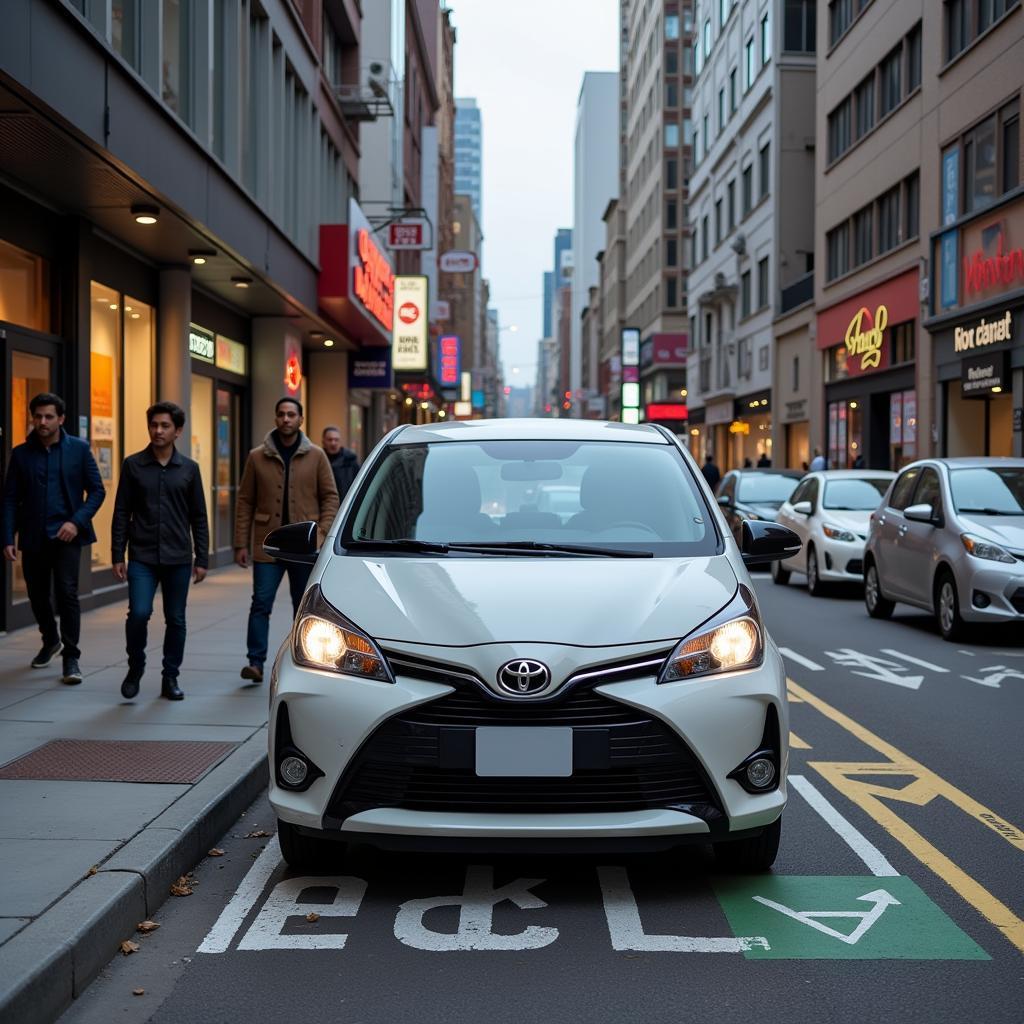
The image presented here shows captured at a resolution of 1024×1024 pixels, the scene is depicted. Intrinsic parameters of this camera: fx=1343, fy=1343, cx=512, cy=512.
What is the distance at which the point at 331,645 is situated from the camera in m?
4.68

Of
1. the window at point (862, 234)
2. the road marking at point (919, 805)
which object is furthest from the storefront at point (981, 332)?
the road marking at point (919, 805)

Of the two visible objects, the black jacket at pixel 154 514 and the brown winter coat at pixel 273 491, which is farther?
the brown winter coat at pixel 273 491

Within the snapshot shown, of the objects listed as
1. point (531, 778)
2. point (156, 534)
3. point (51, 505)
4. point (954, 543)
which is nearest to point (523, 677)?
point (531, 778)

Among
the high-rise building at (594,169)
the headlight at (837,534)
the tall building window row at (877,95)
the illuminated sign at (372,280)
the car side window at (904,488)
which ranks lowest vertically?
the headlight at (837,534)

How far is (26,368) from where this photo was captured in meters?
12.2

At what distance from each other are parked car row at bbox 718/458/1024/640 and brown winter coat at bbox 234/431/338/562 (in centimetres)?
589

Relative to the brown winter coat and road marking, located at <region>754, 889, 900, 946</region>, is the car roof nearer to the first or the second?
road marking, located at <region>754, 889, 900, 946</region>

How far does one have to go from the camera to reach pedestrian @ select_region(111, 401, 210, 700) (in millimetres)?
8500

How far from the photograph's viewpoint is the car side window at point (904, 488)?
550 inches

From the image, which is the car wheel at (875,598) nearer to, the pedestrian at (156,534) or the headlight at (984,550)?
the headlight at (984,550)

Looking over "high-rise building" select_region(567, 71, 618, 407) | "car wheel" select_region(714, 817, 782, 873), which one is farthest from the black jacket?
"high-rise building" select_region(567, 71, 618, 407)

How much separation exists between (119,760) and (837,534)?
12.1m

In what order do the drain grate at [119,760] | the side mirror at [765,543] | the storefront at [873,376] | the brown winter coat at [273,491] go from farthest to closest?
the storefront at [873,376], the brown winter coat at [273,491], the drain grate at [119,760], the side mirror at [765,543]

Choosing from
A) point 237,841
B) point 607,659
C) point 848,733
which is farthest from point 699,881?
point 848,733
